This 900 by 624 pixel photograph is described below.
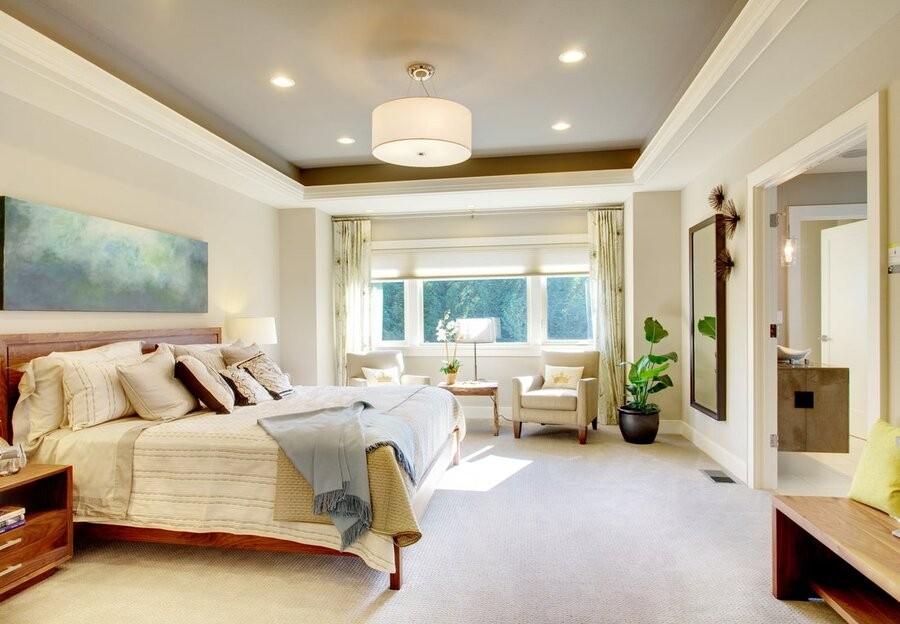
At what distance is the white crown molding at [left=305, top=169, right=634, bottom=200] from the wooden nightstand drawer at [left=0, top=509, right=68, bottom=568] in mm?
3701

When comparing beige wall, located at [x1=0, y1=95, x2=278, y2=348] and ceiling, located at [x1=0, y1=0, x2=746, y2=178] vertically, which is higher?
ceiling, located at [x1=0, y1=0, x2=746, y2=178]

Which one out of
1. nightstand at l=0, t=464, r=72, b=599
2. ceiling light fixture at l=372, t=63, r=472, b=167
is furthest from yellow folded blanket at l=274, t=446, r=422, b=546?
ceiling light fixture at l=372, t=63, r=472, b=167

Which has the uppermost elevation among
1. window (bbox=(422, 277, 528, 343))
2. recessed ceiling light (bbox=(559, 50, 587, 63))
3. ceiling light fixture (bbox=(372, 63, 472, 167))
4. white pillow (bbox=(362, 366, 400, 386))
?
recessed ceiling light (bbox=(559, 50, 587, 63))

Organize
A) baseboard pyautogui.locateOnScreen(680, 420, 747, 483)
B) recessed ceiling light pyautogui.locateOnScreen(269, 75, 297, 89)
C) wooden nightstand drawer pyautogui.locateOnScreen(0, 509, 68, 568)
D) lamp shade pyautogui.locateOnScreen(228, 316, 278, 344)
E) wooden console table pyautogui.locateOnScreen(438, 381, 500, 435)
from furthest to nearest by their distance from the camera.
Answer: wooden console table pyautogui.locateOnScreen(438, 381, 500, 435) < lamp shade pyautogui.locateOnScreen(228, 316, 278, 344) < baseboard pyautogui.locateOnScreen(680, 420, 747, 483) < recessed ceiling light pyautogui.locateOnScreen(269, 75, 297, 89) < wooden nightstand drawer pyautogui.locateOnScreen(0, 509, 68, 568)

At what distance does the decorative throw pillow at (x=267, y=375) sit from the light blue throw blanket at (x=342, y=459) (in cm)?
120

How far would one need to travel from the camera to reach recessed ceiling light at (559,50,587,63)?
124 inches

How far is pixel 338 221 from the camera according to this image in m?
6.39

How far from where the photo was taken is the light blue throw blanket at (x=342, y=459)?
236cm

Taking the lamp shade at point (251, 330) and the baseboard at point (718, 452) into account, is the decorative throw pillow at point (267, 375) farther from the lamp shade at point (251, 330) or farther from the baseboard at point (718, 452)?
the baseboard at point (718, 452)

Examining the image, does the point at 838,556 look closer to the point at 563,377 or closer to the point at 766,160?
the point at 766,160

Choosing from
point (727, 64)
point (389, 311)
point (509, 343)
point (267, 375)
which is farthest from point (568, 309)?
point (727, 64)

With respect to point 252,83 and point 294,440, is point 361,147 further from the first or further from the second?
point 294,440

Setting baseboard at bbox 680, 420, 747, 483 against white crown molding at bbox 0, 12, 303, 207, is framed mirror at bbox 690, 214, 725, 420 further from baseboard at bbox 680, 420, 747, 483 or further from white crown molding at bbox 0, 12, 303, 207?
white crown molding at bbox 0, 12, 303, 207

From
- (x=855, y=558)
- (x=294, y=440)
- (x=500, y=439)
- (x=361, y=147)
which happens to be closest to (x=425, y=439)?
(x=294, y=440)
